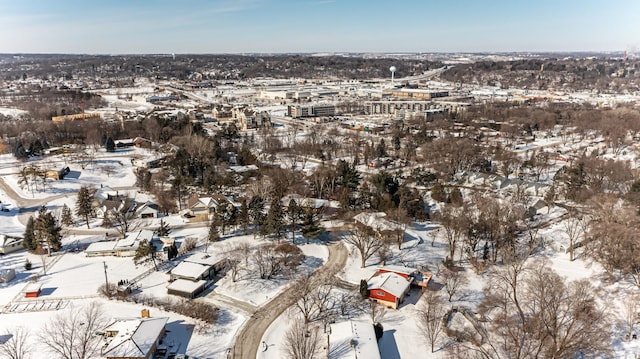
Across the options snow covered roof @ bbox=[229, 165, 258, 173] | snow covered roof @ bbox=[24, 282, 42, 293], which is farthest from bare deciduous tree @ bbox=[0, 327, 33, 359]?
snow covered roof @ bbox=[229, 165, 258, 173]

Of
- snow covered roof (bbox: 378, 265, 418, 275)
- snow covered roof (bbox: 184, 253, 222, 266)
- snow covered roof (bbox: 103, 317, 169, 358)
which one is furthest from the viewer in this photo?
snow covered roof (bbox: 184, 253, 222, 266)

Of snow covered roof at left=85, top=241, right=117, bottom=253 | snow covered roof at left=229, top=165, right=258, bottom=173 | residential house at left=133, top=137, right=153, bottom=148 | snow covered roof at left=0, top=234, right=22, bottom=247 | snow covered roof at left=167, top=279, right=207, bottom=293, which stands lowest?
snow covered roof at left=167, top=279, right=207, bottom=293

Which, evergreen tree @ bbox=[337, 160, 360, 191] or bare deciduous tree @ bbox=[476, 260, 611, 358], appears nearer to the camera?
bare deciduous tree @ bbox=[476, 260, 611, 358]

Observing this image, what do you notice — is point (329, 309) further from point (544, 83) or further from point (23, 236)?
point (544, 83)

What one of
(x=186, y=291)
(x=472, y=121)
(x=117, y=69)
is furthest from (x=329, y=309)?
(x=117, y=69)

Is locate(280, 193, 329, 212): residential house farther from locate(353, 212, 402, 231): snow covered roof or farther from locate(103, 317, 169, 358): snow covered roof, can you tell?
locate(103, 317, 169, 358): snow covered roof

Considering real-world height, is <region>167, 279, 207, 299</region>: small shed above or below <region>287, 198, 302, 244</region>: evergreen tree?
below
